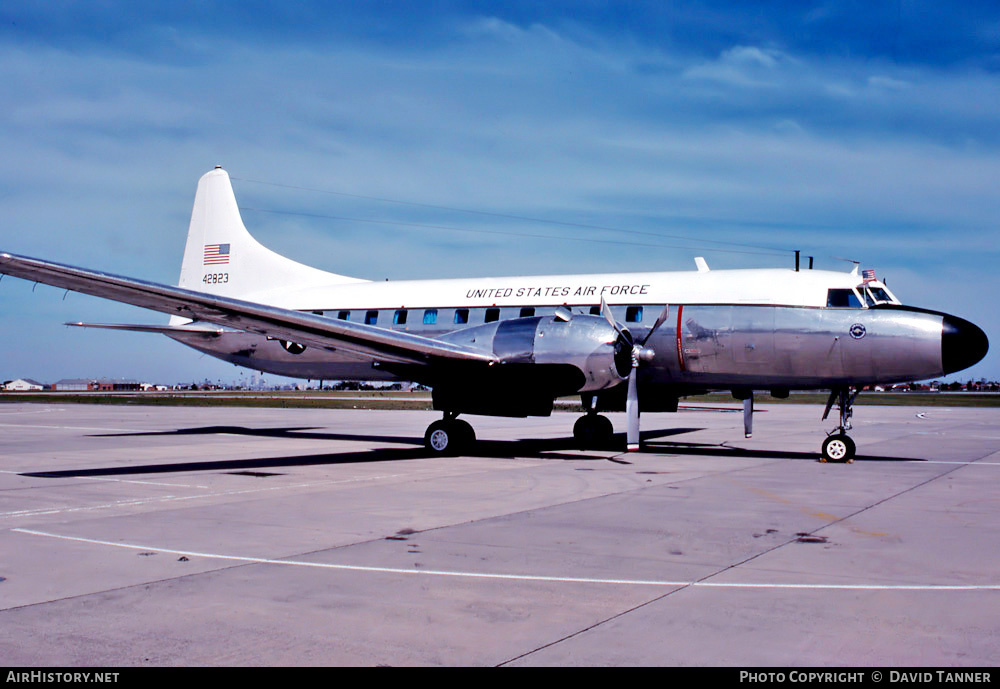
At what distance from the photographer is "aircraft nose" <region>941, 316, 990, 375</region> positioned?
46.1 ft

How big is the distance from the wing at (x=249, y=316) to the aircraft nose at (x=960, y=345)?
8.01 m

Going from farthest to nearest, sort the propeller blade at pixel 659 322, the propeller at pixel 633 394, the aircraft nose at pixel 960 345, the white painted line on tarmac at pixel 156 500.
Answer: the propeller blade at pixel 659 322 < the propeller at pixel 633 394 < the aircraft nose at pixel 960 345 < the white painted line on tarmac at pixel 156 500

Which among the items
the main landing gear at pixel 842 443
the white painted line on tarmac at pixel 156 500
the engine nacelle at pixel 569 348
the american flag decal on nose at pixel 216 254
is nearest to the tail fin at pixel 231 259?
the american flag decal on nose at pixel 216 254

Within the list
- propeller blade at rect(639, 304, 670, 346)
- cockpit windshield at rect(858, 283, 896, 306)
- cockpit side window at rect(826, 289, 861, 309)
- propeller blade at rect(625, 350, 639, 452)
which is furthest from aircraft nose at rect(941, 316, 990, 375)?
propeller blade at rect(625, 350, 639, 452)

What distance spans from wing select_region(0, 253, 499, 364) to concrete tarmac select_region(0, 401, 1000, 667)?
2.39 meters

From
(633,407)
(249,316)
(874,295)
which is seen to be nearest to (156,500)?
(249,316)

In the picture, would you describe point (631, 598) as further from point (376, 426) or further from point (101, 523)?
point (376, 426)

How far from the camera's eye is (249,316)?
14000 millimetres

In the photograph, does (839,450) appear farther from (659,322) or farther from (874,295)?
(659,322)

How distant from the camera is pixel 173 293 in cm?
1284

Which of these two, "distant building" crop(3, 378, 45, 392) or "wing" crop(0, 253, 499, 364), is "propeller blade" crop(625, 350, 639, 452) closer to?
"wing" crop(0, 253, 499, 364)

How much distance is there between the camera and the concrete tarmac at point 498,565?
4676 mm

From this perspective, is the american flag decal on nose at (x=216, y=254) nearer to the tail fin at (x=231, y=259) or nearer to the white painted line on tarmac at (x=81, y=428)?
the tail fin at (x=231, y=259)

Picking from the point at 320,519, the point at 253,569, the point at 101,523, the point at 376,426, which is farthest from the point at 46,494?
the point at 376,426
